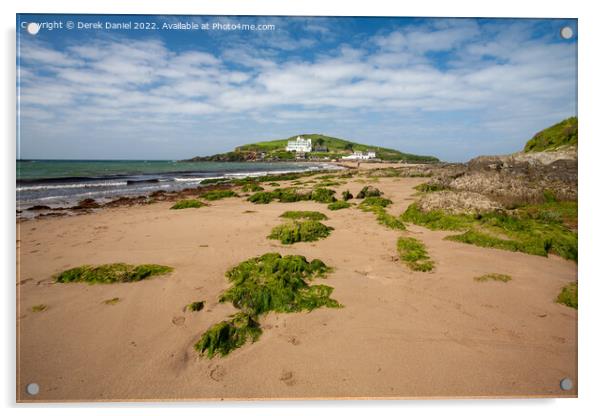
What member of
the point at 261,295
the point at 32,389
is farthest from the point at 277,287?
the point at 32,389

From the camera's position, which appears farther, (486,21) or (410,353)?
(486,21)

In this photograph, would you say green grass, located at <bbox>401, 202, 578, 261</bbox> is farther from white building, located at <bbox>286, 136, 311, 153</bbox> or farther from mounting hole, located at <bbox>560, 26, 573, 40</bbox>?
white building, located at <bbox>286, 136, 311, 153</bbox>

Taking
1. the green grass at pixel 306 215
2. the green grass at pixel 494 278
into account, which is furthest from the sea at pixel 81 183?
the green grass at pixel 494 278

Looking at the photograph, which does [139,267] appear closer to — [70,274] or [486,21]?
[70,274]

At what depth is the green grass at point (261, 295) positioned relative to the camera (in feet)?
9.17

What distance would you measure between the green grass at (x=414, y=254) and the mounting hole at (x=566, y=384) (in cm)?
187

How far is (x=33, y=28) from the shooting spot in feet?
10.3

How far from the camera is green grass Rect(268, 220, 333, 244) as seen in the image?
604 cm

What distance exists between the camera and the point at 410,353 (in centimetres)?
261

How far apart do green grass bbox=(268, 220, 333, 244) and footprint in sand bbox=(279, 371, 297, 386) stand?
139 inches

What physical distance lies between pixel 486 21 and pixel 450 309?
333 cm

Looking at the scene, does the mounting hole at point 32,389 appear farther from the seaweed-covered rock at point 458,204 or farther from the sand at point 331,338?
the seaweed-covered rock at point 458,204

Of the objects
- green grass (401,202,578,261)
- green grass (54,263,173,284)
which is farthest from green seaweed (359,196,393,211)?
green grass (54,263,173,284)

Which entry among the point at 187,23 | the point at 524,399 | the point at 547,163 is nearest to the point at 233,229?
the point at 187,23
